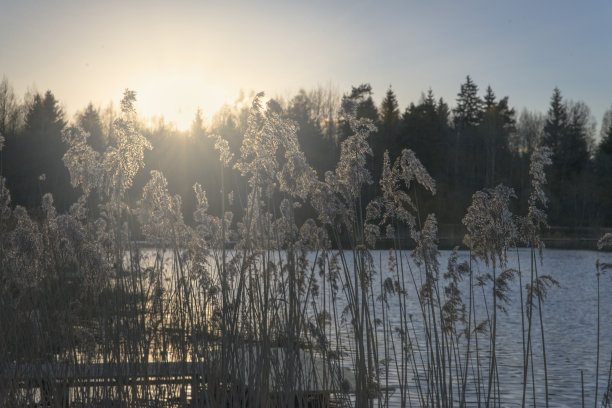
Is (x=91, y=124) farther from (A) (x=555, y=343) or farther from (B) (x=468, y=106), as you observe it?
(B) (x=468, y=106)

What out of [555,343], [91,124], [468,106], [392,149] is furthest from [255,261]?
[468,106]

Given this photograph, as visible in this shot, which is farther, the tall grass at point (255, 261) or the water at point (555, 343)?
the water at point (555, 343)

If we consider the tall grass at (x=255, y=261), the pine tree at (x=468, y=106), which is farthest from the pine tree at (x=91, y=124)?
the pine tree at (x=468, y=106)

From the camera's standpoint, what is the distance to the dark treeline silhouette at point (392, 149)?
2902 cm

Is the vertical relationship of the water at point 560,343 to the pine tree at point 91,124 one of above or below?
below

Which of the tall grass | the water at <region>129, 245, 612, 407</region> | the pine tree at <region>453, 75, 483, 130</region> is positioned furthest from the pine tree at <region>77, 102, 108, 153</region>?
the pine tree at <region>453, 75, 483, 130</region>

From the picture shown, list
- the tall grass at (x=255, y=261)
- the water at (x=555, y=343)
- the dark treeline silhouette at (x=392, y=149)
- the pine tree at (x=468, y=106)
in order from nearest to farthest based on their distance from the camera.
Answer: the tall grass at (x=255, y=261)
the water at (x=555, y=343)
the dark treeline silhouette at (x=392, y=149)
the pine tree at (x=468, y=106)

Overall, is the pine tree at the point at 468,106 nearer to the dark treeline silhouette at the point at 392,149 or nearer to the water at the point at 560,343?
the dark treeline silhouette at the point at 392,149

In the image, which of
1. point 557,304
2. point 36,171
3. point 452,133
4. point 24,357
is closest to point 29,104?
point 36,171

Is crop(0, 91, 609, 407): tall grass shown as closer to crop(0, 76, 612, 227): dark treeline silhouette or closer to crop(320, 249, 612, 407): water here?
crop(320, 249, 612, 407): water

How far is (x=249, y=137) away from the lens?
9.20 feet

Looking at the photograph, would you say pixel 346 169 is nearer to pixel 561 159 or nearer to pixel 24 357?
pixel 24 357

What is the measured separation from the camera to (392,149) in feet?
116

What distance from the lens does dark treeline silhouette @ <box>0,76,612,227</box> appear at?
95.2 ft
